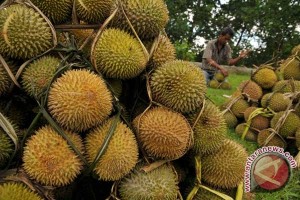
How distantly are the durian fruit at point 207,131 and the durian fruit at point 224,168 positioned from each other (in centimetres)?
6

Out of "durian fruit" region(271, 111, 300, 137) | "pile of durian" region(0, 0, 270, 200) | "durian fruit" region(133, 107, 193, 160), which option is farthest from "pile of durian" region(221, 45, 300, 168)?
"durian fruit" region(133, 107, 193, 160)

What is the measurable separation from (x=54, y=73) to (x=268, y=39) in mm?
24398

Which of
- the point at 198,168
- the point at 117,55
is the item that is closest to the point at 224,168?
the point at 198,168

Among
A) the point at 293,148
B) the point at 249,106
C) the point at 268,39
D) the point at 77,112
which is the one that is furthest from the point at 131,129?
the point at 268,39

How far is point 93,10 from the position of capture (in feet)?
5.80

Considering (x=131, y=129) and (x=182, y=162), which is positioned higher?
(x=131, y=129)

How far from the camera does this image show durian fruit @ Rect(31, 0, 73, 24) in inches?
67.4

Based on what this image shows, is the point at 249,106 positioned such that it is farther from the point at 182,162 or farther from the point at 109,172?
the point at 109,172

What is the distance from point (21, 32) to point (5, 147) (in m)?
0.48

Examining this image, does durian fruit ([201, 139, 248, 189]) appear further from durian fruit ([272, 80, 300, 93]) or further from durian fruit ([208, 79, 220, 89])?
durian fruit ([208, 79, 220, 89])

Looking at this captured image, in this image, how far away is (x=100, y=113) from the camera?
1473 mm

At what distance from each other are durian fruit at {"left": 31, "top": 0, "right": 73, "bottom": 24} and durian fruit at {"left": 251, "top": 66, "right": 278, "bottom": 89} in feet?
11.0

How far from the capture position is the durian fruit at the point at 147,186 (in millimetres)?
1526

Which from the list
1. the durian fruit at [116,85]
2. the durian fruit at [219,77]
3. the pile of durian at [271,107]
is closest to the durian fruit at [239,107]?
the pile of durian at [271,107]
